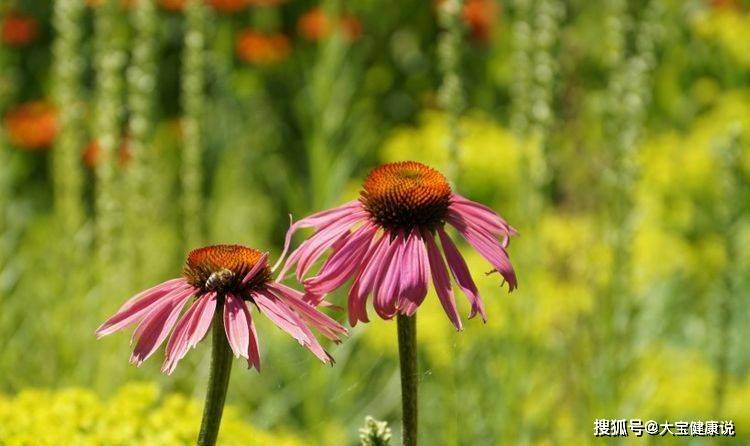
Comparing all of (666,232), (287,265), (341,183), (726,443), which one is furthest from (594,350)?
(666,232)

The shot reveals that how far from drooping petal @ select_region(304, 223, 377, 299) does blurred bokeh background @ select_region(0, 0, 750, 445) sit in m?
0.31

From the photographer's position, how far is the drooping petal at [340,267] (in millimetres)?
998

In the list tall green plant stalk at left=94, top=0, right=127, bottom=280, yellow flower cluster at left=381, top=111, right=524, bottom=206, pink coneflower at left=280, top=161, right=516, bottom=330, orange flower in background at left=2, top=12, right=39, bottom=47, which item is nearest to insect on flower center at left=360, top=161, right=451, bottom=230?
pink coneflower at left=280, top=161, right=516, bottom=330

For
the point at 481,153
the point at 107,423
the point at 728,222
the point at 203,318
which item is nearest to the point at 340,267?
the point at 203,318

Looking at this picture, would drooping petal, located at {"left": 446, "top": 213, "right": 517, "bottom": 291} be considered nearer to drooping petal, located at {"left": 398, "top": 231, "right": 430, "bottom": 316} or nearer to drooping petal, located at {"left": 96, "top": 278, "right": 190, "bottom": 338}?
drooping petal, located at {"left": 398, "top": 231, "right": 430, "bottom": 316}

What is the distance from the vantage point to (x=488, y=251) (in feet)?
3.34

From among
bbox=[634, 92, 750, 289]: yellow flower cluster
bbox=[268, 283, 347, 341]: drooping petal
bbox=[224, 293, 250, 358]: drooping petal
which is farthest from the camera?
bbox=[634, 92, 750, 289]: yellow flower cluster

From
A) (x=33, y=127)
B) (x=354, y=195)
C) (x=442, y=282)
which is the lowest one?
(x=442, y=282)

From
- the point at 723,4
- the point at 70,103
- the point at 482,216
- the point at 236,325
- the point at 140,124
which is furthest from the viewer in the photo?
the point at 723,4

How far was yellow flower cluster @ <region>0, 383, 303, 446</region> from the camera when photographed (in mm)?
1390

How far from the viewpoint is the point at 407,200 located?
1034 mm

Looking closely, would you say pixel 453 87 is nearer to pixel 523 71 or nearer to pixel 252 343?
pixel 523 71

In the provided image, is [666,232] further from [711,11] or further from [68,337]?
[68,337]

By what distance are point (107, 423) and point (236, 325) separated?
0.63 meters
